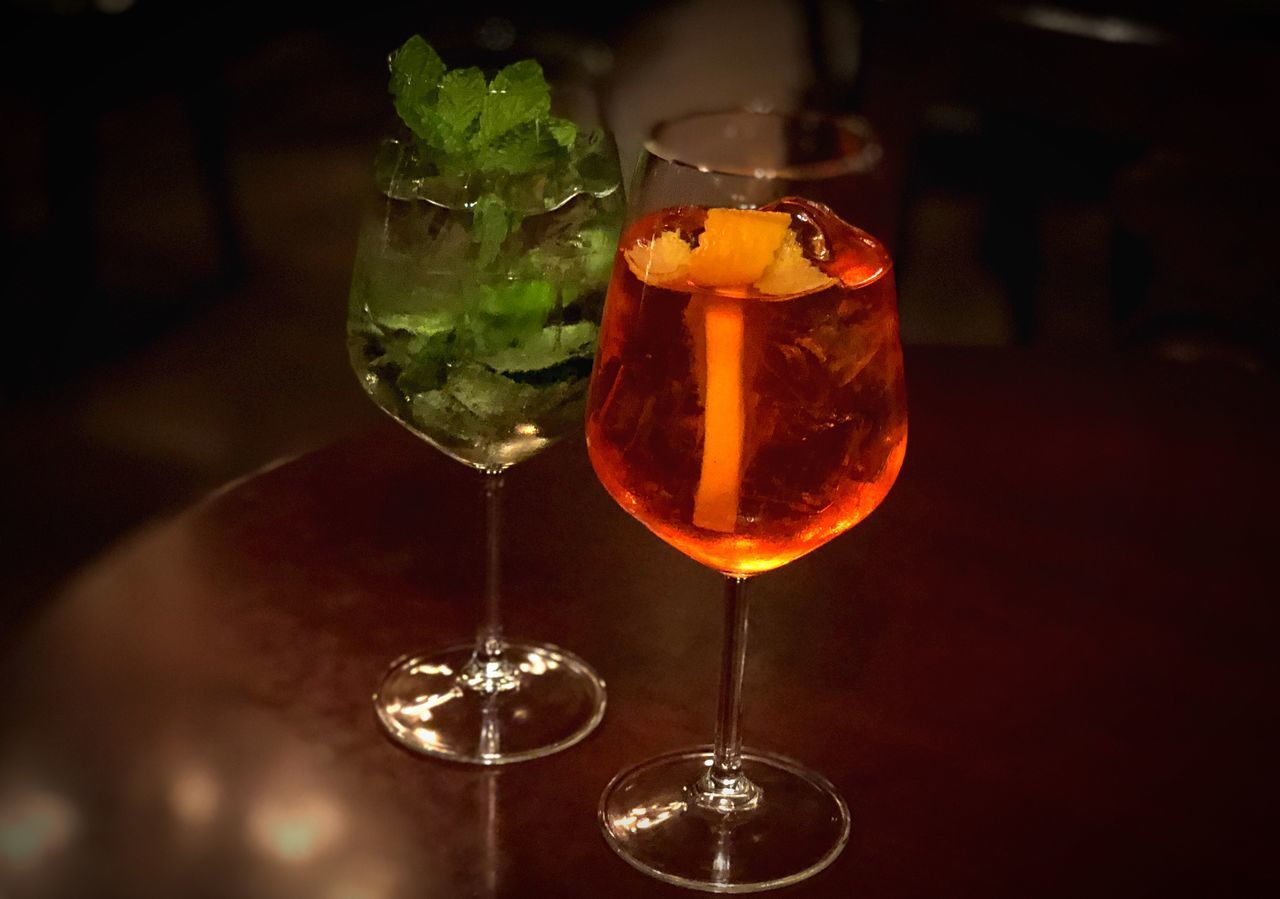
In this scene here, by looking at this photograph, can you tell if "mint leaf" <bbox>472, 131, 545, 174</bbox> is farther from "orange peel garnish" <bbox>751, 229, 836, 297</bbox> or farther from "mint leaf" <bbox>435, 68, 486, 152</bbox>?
"orange peel garnish" <bbox>751, 229, 836, 297</bbox>

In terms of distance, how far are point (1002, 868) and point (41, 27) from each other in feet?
9.80

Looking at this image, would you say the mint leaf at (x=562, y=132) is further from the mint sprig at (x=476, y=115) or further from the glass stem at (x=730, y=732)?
the glass stem at (x=730, y=732)

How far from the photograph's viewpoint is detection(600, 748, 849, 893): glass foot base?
759 millimetres

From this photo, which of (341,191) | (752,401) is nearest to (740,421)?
(752,401)

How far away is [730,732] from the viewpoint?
31.8 inches

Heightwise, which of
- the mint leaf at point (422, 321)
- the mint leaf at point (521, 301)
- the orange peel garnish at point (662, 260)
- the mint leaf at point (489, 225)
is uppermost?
the orange peel garnish at point (662, 260)

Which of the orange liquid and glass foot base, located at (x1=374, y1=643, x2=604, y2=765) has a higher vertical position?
the orange liquid

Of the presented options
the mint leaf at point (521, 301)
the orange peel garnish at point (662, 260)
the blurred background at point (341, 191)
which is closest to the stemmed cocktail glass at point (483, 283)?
the mint leaf at point (521, 301)

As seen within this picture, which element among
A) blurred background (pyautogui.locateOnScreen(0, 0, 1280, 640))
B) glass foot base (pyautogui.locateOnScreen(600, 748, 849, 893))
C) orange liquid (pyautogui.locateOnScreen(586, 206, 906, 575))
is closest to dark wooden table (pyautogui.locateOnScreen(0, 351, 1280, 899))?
glass foot base (pyautogui.locateOnScreen(600, 748, 849, 893))

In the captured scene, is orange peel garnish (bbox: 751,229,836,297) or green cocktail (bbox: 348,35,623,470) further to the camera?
green cocktail (bbox: 348,35,623,470)

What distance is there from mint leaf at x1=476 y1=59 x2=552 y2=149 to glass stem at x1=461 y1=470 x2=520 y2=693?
21 centimetres

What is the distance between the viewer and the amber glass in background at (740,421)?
718 millimetres

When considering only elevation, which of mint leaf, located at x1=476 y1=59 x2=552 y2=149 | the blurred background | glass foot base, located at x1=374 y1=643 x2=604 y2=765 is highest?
mint leaf, located at x1=476 y1=59 x2=552 y2=149

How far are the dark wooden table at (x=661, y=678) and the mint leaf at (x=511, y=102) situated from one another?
1.00ft
